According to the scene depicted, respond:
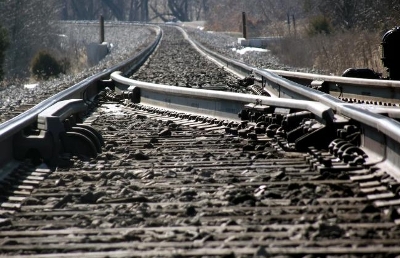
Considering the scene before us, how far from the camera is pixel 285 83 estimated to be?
13.5m

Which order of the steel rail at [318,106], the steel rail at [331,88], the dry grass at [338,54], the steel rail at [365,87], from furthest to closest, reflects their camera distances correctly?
the dry grass at [338,54]
the steel rail at [365,87]
the steel rail at [331,88]
the steel rail at [318,106]

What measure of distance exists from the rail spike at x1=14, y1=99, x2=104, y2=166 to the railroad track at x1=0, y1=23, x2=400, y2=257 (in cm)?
1

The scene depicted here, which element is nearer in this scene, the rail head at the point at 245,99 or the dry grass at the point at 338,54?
the rail head at the point at 245,99

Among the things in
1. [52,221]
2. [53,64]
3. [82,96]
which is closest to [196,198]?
[52,221]

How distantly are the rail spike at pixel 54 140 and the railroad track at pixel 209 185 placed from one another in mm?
12

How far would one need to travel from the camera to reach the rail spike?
7.70 m

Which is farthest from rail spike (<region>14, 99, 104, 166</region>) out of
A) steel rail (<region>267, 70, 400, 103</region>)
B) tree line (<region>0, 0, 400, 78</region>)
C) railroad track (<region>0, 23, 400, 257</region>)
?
tree line (<region>0, 0, 400, 78</region>)

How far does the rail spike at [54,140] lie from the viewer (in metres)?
7.70

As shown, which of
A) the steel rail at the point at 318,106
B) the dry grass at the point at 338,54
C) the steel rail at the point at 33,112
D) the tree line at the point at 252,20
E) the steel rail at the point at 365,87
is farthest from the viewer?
the tree line at the point at 252,20

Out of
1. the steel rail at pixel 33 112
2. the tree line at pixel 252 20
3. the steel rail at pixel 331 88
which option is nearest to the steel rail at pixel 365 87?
the steel rail at pixel 331 88

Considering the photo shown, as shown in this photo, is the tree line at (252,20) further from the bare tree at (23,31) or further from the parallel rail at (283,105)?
the parallel rail at (283,105)

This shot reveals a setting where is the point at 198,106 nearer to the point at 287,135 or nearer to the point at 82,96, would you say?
the point at 82,96

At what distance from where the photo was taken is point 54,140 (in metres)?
7.86

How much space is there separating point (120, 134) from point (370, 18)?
35.0 meters
